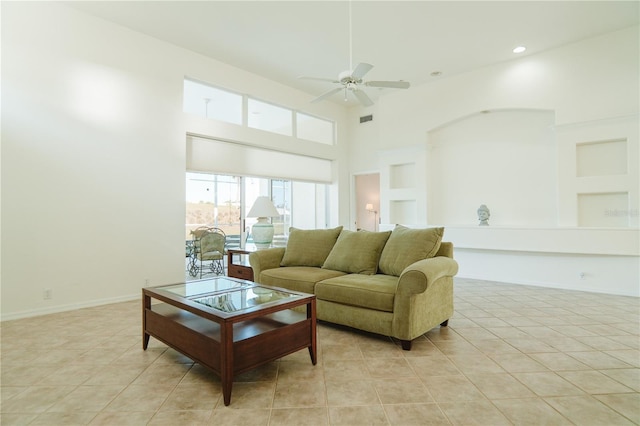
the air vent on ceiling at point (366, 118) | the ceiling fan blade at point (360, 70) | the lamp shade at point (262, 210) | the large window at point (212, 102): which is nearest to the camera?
the ceiling fan blade at point (360, 70)

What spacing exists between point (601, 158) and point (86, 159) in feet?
21.8

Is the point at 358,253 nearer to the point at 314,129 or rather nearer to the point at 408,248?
the point at 408,248

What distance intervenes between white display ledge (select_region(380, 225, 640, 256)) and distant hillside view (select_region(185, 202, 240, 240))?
3702 millimetres

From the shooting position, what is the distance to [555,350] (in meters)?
2.46

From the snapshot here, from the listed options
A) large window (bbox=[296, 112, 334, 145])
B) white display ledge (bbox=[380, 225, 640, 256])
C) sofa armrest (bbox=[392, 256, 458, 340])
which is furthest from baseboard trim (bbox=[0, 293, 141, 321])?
white display ledge (bbox=[380, 225, 640, 256])

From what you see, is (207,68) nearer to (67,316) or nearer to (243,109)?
(243,109)

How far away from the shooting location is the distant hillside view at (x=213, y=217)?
5.32 m

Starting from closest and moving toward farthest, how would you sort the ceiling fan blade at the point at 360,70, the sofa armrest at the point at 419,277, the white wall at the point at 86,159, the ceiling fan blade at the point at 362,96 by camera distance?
1. the sofa armrest at the point at 419,277
2. the ceiling fan blade at the point at 360,70
3. the white wall at the point at 86,159
4. the ceiling fan blade at the point at 362,96

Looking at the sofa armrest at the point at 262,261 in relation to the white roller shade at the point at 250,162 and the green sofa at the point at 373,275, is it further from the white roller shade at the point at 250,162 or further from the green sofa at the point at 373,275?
the white roller shade at the point at 250,162

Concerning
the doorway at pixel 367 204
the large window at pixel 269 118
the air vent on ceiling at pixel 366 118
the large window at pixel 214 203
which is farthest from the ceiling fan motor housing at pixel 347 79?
Result: the doorway at pixel 367 204

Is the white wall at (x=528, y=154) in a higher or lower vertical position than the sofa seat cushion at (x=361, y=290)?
higher

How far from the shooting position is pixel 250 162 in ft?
18.4

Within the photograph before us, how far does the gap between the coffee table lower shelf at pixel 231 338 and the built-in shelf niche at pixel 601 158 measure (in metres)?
4.61

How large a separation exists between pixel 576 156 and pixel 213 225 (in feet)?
18.5
